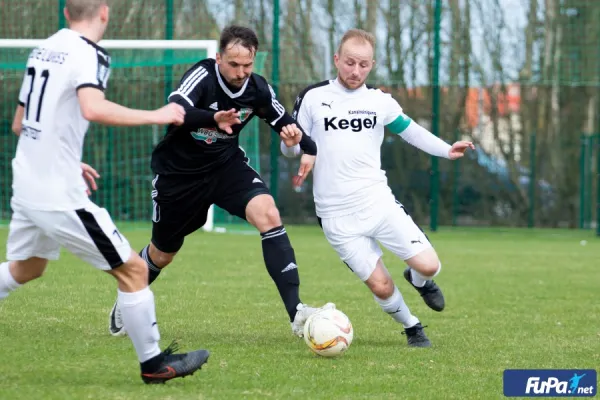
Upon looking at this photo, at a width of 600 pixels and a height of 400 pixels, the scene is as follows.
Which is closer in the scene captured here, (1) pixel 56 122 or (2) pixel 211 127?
(1) pixel 56 122

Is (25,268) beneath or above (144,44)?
beneath

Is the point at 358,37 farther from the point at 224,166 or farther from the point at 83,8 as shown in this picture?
the point at 83,8

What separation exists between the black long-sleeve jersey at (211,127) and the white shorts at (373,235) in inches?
24.3

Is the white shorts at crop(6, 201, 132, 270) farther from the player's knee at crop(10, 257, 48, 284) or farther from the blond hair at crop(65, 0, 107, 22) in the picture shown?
the blond hair at crop(65, 0, 107, 22)

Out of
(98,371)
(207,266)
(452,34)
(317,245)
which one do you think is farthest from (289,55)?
(98,371)

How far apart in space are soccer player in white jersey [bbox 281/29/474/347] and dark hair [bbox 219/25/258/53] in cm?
→ 69

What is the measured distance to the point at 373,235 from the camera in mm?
7074

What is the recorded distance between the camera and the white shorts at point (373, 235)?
6941 mm

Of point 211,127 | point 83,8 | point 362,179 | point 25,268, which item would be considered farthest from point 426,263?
point 83,8

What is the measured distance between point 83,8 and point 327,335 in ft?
7.63

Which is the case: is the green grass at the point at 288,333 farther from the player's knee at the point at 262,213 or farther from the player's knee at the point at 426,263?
the player's knee at the point at 262,213

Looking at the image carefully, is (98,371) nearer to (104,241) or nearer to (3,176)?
(104,241)

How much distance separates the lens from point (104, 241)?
5.00 m

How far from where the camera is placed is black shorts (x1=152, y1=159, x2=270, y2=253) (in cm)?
700
